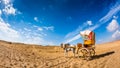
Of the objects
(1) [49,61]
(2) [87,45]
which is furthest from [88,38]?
(1) [49,61]

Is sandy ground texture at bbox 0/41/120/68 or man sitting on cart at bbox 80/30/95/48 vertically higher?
man sitting on cart at bbox 80/30/95/48

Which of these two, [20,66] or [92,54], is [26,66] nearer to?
[20,66]

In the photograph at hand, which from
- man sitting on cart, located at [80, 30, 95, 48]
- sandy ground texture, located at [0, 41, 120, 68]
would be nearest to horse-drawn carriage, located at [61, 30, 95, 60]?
man sitting on cart, located at [80, 30, 95, 48]

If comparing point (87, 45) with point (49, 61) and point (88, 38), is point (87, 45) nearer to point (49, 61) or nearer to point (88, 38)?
point (88, 38)

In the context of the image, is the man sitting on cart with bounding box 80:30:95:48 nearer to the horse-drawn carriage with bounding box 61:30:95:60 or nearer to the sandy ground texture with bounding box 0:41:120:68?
the horse-drawn carriage with bounding box 61:30:95:60

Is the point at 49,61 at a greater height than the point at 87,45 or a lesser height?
lesser

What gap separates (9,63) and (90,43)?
1075cm

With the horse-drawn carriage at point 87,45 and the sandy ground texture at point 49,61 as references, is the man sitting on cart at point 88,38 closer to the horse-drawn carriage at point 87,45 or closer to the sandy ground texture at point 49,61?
the horse-drawn carriage at point 87,45

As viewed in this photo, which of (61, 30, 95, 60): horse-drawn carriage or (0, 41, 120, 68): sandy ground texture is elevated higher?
(61, 30, 95, 60): horse-drawn carriage

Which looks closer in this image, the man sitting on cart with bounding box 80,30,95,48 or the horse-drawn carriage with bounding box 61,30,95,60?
the horse-drawn carriage with bounding box 61,30,95,60

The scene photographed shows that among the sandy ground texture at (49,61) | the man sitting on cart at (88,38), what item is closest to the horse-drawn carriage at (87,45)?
the man sitting on cart at (88,38)

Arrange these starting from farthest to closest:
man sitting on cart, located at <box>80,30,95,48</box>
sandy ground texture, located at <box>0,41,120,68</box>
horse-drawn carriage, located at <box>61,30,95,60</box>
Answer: man sitting on cart, located at <box>80,30,95,48</box> → horse-drawn carriage, located at <box>61,30,95,60</box> → sandy ground texture, located at <box>0,41,120,68</box>

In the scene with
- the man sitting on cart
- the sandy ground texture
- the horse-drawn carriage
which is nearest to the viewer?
the sandy ground texture

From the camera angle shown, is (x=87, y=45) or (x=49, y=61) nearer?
(x=49, y=61)
